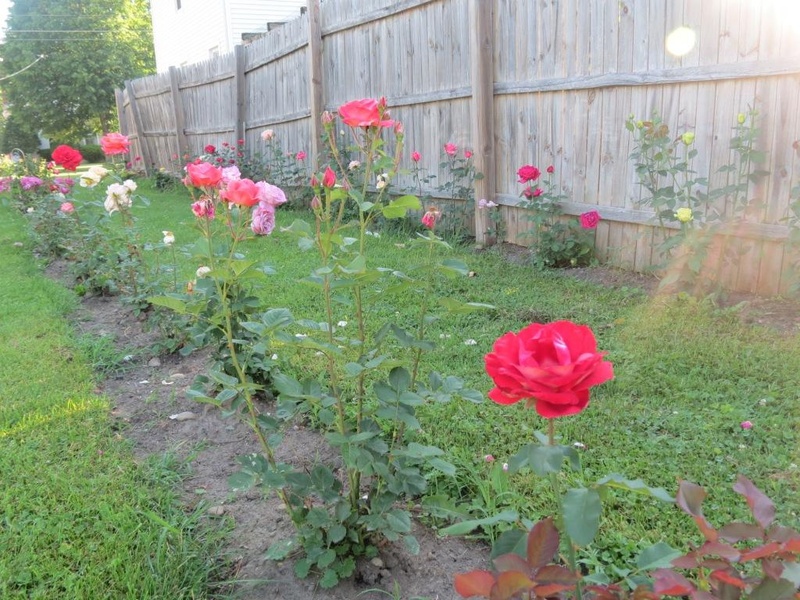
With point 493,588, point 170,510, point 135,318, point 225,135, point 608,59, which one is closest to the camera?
point 493,588

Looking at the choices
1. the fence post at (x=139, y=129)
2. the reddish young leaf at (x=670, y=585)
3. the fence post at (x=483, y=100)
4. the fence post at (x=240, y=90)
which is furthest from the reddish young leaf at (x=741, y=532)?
the fence post at (x=139, y=129)

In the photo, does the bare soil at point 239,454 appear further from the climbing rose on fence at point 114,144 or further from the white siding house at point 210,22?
the white siding house at point 210,22

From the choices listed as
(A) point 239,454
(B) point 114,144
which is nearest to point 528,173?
(B) point 114,144

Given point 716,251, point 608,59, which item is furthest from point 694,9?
point 716,251

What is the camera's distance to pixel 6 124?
102 ft

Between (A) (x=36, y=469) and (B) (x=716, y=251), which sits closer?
(A) (x=36, y=469)

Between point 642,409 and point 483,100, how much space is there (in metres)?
3.20

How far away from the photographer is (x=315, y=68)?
23.7 feet

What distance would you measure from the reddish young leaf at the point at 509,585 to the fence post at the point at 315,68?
260 inches

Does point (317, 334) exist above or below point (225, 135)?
below

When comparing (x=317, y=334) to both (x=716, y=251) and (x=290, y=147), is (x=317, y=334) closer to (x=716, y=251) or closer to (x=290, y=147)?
(x=716, y=251)

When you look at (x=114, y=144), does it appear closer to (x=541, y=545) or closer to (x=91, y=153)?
(x=541, y=545)

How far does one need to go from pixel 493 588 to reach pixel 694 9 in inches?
142

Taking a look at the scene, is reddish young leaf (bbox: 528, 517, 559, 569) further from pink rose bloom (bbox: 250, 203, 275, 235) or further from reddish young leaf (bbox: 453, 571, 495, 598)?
pink rose bloom (bbox: 250, 203, 275, 235)
